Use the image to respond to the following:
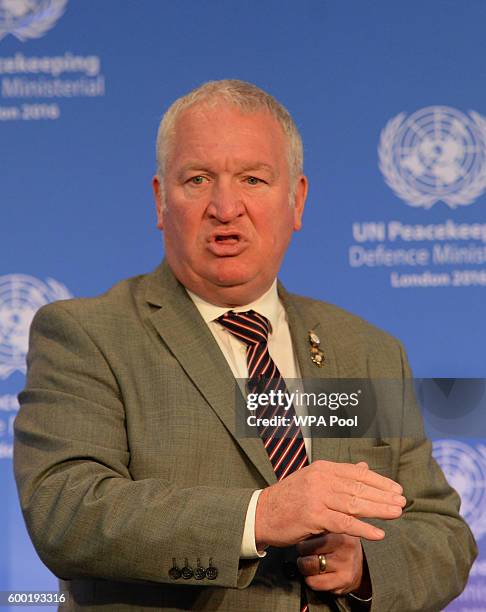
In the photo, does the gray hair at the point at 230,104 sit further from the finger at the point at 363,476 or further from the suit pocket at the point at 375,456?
the finger at the point at 363,476

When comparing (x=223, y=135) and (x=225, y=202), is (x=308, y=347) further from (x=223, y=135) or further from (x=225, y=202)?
(x=223, y=135)

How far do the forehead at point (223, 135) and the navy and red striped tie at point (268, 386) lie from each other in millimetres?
384

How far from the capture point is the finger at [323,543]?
2219mm

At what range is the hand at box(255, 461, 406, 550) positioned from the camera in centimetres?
202

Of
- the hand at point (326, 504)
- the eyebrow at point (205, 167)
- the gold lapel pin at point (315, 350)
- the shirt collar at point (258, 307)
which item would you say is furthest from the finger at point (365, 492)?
the eyebrow at point (205, 167)

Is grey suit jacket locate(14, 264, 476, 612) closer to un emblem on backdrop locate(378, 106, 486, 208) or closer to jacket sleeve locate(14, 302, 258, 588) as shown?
jacket sleeve locate(14, 302, 258, 588)

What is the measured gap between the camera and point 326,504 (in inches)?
79.7

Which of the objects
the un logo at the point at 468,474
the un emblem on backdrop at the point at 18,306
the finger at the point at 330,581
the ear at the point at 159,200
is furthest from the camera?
the un emblem on backdrop at the point at 18,306

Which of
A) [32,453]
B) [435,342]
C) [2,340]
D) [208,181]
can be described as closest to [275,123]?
[208,181]

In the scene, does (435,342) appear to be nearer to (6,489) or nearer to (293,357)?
(293,357)

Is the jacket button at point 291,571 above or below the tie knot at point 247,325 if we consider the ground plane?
below

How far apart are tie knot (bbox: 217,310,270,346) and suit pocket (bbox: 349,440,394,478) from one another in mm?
336

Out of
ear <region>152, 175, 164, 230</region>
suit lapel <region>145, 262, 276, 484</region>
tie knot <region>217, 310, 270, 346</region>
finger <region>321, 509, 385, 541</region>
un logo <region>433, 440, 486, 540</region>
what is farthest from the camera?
un logo <region>433, 440, 486, 540</region>

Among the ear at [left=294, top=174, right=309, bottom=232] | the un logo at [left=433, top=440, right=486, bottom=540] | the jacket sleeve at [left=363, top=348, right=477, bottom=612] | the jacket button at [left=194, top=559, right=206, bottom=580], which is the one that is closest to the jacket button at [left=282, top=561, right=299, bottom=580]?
the jacket sleeve at [left=363, top=348, right=477, bottom=612]
